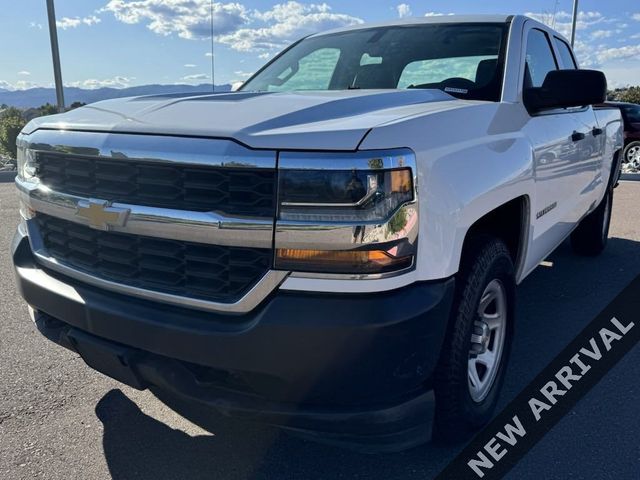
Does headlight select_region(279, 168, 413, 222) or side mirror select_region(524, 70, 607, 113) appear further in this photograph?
side mirror select_region(524, 70, 607, 113)

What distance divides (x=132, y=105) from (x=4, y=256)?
152 inches

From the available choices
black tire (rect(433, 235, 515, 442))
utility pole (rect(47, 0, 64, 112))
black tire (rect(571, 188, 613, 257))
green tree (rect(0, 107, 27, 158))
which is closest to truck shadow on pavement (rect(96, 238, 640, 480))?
black tire (rect(433, 235, 515, 442))

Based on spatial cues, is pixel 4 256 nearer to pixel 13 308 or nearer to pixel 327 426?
pixel 13 308

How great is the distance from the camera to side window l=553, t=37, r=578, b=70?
4305mm

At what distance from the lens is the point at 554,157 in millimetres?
3201

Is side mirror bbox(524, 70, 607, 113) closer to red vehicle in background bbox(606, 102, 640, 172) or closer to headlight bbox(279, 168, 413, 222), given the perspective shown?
headlight bbox(279, 168, 413, 222)

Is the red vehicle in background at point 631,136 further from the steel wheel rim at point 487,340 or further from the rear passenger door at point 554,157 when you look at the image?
the steel wheel rim at point 487,340

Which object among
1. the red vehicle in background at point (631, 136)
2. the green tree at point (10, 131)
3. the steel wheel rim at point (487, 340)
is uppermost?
the steel wheel rim at point (487, 340)

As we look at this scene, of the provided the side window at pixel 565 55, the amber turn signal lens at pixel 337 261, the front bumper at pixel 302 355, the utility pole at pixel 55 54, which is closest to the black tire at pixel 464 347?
the front bumper at pixel 302 355

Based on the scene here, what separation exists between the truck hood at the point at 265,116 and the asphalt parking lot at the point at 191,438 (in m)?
1.33

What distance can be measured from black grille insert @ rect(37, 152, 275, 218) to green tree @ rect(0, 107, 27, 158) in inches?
583

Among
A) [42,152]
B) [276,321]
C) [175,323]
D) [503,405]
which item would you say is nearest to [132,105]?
[42,152]

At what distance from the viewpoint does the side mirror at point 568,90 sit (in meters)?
2.86

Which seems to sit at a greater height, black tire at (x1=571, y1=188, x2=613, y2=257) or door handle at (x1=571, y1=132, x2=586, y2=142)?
door handle at (x1=571, y1=132, x2=586, y2=142)
